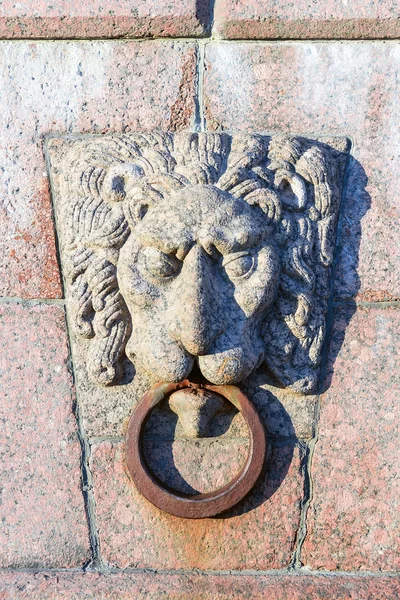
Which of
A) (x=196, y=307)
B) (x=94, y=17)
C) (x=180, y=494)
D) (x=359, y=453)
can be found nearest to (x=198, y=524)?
(x=180, y=494)

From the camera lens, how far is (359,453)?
1.53m

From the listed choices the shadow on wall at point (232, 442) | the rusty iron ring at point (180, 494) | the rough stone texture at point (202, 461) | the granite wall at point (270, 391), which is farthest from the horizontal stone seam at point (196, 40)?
the rough stone texture at point (202, 461)

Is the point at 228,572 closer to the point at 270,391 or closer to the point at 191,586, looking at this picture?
the point at 191,586

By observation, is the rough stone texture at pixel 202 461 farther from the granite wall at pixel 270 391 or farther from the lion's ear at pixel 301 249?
the lion's ear at pixel 301 249

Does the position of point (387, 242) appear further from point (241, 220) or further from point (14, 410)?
point (14, 410)

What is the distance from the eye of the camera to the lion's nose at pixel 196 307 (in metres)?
1.30

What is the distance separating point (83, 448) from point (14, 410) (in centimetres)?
18

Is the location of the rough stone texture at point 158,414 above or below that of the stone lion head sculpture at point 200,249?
below

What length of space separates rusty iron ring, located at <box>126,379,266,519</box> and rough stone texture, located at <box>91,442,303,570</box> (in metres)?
0.07

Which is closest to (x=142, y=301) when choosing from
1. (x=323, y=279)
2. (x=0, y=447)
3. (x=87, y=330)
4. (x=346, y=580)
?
(x=87, y=330)

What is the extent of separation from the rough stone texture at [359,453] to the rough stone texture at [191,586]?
1.9 inches

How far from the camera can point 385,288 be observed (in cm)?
150

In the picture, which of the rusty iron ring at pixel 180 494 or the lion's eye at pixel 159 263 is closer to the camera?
the lion's eye at pixel 159 263

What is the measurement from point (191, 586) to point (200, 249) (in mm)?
763
